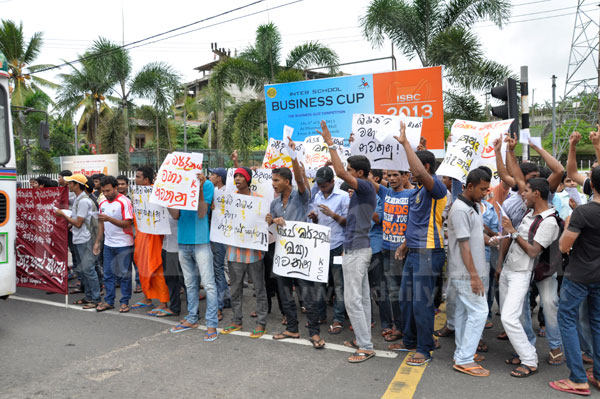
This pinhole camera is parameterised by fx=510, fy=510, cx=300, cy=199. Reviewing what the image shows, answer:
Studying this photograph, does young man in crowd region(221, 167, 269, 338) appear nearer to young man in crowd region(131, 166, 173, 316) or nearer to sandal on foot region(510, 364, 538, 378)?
young man in crowd region(131, 166, 173, 316)

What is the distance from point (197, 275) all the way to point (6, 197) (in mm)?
2516

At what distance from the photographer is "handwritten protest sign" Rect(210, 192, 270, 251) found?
579 cm

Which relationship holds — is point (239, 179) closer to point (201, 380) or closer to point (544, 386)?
point (201, 380)

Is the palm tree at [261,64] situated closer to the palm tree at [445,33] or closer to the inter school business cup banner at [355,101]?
the palm tree at [445,33]

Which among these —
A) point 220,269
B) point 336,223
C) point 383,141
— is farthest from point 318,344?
point 383,141

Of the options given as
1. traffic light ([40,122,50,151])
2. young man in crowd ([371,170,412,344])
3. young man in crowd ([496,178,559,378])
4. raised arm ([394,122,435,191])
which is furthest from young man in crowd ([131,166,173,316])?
young man in crowd ([496,178,559,378])

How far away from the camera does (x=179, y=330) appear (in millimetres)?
5887

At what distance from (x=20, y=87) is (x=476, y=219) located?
35.6 metres

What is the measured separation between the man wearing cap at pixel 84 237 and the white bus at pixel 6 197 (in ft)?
2.62

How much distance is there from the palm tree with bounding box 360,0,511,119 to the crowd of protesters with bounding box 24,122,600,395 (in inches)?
359

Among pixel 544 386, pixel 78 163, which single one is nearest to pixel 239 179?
pixel 544 386

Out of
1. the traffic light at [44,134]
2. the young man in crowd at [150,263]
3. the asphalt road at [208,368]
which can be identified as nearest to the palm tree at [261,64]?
the traffic light at [44,134]

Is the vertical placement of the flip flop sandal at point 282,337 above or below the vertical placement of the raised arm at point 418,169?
below

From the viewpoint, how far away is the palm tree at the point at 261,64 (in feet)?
61.2
